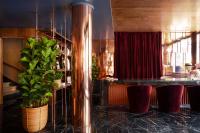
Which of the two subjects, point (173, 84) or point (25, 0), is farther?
point (173, 84)

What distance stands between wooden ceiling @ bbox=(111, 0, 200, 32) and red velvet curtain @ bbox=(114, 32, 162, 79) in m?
1.78

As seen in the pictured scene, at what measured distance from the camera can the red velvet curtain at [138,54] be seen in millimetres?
8719

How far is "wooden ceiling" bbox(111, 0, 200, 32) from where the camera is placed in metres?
4.61

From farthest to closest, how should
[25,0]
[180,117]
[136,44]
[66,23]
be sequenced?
[136,44] < [66,23] < [180,117] < [25,0]

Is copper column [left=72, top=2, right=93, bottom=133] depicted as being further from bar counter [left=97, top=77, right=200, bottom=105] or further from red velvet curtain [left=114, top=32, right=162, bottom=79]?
red velvet curtain [left=114, top=32, right=162, bottom=79]

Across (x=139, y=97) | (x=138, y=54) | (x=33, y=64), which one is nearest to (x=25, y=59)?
(x=33, y=64)

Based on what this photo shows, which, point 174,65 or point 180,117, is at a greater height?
point 174,65

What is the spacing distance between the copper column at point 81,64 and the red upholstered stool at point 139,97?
158 cm

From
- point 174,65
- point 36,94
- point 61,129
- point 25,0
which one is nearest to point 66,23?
point 25,0

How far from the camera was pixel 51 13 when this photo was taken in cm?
476

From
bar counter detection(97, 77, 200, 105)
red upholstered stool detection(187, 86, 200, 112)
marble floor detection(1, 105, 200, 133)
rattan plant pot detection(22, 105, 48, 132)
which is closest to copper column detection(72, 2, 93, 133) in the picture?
marble floor detection(1, 105, 200, 133)

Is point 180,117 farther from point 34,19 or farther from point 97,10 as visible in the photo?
point 34,19

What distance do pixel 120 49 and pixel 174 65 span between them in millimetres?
2480

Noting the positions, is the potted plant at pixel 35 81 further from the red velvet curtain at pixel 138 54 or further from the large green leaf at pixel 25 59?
the red velvet curtain at pixel 138 54
